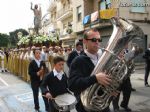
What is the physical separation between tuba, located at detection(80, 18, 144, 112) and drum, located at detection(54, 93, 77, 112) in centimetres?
153

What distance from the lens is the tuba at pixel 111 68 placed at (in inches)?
148

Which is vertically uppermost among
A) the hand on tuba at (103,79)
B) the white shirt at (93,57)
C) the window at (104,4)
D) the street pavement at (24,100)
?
the window at (104,4)

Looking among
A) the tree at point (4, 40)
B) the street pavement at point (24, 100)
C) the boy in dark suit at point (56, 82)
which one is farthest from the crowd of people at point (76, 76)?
the tree at point (4, 40)

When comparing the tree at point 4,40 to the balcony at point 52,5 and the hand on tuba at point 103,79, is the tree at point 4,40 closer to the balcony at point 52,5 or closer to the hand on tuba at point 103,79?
the balcony at point 52,5

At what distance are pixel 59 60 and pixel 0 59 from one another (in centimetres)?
1973

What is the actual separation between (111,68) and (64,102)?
82.7 inches

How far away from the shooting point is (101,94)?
388 cm

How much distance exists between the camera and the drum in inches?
219

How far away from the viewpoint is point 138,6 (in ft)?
89.7

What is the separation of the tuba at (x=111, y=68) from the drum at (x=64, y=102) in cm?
153

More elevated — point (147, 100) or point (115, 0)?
point (115, 0)

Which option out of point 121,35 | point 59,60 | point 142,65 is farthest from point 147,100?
point 142,65

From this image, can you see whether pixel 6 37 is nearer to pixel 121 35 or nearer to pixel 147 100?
pixel 147 100

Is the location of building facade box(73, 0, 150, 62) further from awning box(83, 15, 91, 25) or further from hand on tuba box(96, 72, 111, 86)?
hand on tuba box(96, 72, 111, 86)
